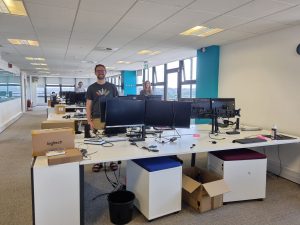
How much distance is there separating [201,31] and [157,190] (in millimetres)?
3078

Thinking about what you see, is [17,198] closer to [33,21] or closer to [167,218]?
[167,218]

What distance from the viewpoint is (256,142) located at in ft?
9.49

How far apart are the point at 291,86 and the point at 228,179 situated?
197cm

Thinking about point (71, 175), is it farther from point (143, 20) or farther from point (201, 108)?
point (143, 20)

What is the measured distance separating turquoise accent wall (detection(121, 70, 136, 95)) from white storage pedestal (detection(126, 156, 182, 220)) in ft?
32.4

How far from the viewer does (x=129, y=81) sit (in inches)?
480

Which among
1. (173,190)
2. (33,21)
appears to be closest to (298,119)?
(173,190)

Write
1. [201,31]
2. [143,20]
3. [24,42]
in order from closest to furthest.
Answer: [143,20]
[201,31]
[24,42]

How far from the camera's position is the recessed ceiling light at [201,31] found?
4011 millimetres

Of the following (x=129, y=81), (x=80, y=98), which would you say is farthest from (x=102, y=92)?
(x=129, y=81)

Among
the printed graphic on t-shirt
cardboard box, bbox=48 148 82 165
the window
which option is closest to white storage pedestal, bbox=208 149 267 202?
cardboard box, bbox=48 148 82 165

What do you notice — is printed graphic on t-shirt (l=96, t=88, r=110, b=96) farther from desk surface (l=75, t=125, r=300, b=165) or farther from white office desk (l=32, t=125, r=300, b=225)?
white office desk (l=32, t=125, r=300, b=225)

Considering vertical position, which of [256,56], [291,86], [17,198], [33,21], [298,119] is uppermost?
[33,21]

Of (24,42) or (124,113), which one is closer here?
(124,113)
